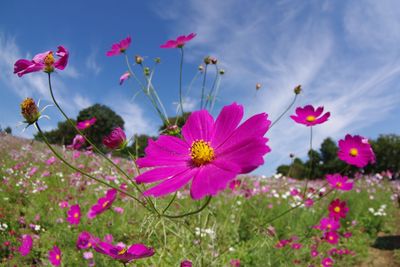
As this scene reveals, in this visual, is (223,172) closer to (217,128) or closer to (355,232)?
(217,128)

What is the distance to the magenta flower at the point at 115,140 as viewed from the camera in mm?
1157

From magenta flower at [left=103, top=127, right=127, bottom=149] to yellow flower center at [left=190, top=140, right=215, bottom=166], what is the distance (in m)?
0.26

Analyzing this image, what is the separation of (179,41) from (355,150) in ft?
3.64

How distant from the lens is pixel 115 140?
3.83 feet

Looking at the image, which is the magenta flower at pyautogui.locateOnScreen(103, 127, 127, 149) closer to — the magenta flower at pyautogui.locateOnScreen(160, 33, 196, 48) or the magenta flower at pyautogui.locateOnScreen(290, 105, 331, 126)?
the magenta flower at pyautogui.locateOnScreen(290, 105, 331, 126)

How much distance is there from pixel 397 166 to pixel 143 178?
3012 cm

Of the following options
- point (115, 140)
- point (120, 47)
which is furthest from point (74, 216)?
point (115, 140)

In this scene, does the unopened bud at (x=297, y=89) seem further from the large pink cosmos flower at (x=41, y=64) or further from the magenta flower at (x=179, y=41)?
the large pink cosmos flower at (x=41, y=64)

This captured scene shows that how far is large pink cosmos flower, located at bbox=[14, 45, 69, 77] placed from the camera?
3.65ft

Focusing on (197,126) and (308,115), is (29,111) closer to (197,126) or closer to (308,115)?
(197,126)

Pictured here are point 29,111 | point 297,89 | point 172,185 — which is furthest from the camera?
point 297,89

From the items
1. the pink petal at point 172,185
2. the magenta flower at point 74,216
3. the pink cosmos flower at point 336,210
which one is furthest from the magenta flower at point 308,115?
the magenta flower at point 74,216

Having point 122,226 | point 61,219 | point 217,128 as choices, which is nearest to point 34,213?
point 61,219

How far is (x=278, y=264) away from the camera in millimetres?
2746
